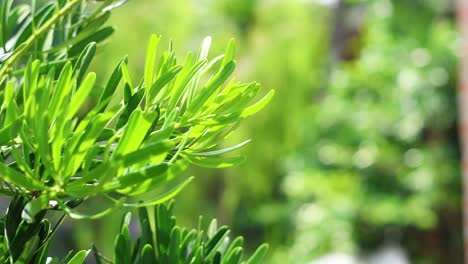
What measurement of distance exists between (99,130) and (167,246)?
3.2 inches

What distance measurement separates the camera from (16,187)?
239 millimetres

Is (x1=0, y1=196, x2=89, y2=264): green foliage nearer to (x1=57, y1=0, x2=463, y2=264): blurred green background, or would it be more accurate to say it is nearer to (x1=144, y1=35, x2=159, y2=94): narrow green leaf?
(x1=144, y1=35, x2=159, y2=94): narrow green leaf

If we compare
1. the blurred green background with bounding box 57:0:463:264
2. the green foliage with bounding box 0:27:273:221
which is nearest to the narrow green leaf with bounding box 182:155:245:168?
the green foliage with bounding box 0:27:273:221

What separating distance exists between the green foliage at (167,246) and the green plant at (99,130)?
27mm

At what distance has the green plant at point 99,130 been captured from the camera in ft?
0.67

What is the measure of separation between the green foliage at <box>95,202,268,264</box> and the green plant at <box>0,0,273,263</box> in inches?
1.1

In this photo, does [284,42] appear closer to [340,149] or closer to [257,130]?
[257,130]

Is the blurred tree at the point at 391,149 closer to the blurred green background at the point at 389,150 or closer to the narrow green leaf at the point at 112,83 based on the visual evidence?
the blurred green background at the point at 389,150

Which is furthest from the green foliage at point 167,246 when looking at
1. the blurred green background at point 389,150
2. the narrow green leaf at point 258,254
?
the blurred green background at point 389,150

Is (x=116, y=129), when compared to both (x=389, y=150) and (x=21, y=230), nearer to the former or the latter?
(x=21, y=230)

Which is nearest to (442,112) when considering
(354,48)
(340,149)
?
(340,149)

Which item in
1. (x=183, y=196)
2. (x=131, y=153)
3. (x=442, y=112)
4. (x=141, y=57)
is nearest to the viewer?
(x=131, y=153)

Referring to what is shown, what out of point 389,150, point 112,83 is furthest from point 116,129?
point 389,150

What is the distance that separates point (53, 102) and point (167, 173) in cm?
4
